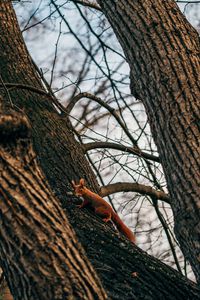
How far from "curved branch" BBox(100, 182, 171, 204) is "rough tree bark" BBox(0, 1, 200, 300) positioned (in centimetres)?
25

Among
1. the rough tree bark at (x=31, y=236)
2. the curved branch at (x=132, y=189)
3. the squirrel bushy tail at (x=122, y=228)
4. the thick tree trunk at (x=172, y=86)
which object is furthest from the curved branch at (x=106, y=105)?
the rough tree bark at (x=31, y=236)

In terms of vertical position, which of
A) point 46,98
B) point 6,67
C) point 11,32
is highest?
point 11,32

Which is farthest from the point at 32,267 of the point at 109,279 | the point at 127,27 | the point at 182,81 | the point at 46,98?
the point at 46,98

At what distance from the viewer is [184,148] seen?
346 cm

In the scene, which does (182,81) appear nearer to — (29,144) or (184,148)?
(184,148)

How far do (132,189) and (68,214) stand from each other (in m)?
1.03

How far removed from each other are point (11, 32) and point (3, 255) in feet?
9.28

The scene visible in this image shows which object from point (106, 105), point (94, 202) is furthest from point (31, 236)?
point (106, 105)

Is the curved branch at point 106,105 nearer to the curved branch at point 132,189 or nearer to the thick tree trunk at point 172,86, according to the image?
the curved branch at point 132,189

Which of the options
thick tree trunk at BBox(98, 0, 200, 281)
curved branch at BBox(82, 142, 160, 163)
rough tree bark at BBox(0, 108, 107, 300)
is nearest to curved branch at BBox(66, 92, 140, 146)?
curved branch at BBox(82, 142, 160, 163)

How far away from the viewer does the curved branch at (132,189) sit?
4.75 metres

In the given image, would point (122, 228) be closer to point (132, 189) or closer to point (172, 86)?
point (132, 189)

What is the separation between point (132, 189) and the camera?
4844 millimetres

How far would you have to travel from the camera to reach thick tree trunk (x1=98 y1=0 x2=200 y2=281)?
3.41 meters
